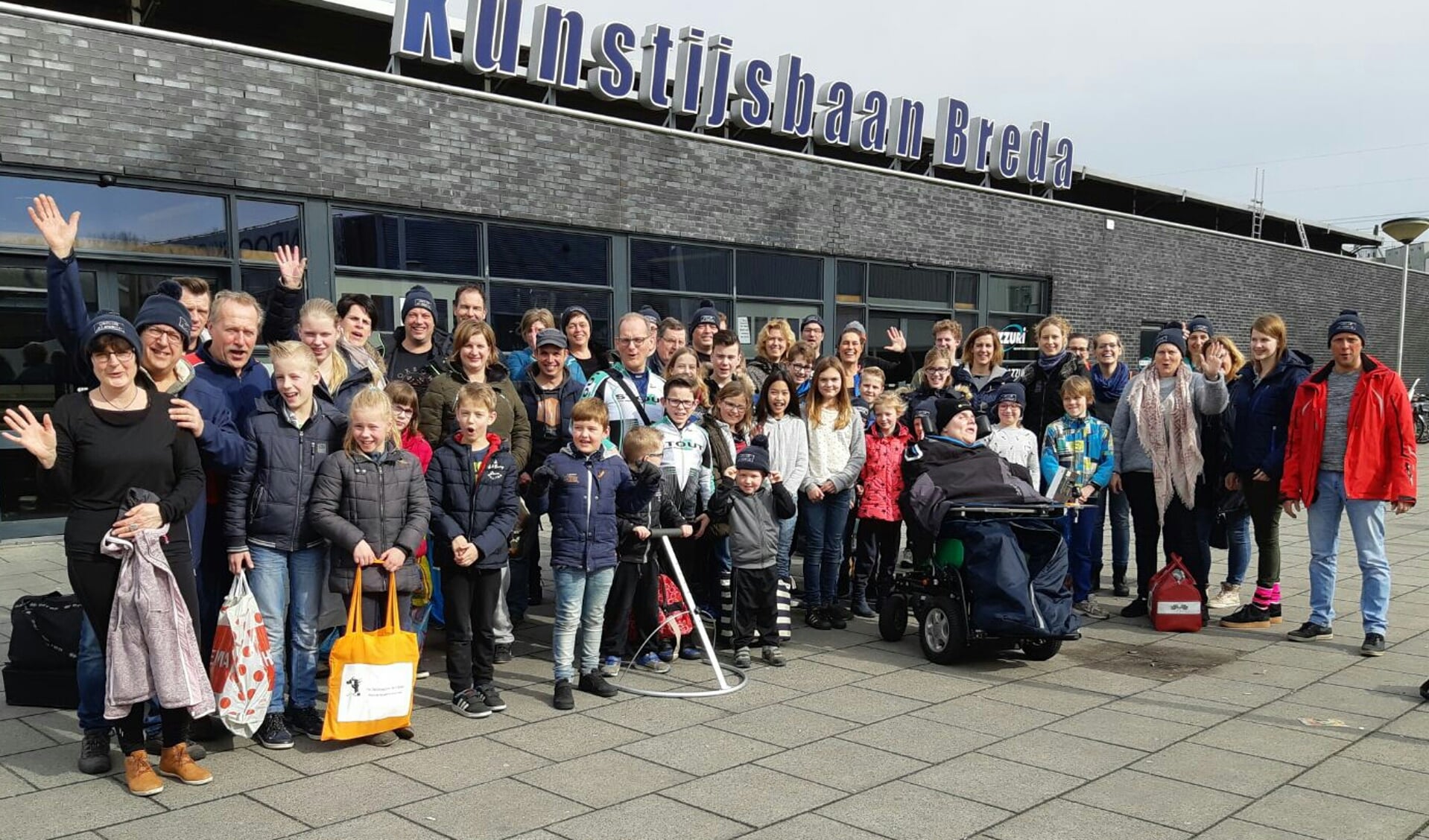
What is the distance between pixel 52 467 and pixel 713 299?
11.4 meters

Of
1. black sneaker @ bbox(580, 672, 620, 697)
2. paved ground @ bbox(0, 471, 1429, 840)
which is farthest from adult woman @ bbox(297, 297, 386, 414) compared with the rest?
black sneaker @ bbox(580, 672, 620, 697)

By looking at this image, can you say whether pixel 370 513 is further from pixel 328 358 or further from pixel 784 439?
pixel 784 439

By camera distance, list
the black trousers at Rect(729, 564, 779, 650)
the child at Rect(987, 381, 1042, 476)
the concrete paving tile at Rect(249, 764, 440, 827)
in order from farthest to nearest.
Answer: the child at Rect(987, 381, 1042, 476), the black trousers at Rect(729, 564, 779, 650), the concrete paving tile at Rect(249, 764, 440, 827)

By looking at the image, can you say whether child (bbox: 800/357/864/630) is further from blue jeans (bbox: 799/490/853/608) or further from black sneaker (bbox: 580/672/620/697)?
black sneaker (bbox: 580/672/620/697)

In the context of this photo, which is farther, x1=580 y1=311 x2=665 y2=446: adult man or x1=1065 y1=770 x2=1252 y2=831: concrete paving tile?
x1=580 y1=311 x2=665 y2=446: adult man

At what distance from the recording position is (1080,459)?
24.5 feet

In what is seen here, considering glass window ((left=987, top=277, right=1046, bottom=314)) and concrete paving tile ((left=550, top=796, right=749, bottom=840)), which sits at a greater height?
glass window ((left=987, top=277, right=1046, bottom=314))

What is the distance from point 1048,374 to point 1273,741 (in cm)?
374

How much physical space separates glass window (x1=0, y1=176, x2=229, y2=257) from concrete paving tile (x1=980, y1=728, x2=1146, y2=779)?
900cm

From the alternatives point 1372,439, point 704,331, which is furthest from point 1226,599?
point 704,331

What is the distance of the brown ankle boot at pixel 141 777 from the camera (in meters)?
4.23

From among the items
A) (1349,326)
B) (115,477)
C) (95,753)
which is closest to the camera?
(115,477)

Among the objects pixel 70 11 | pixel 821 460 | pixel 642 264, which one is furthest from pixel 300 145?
pixel 821 460

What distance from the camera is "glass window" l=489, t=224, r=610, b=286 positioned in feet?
41.7
